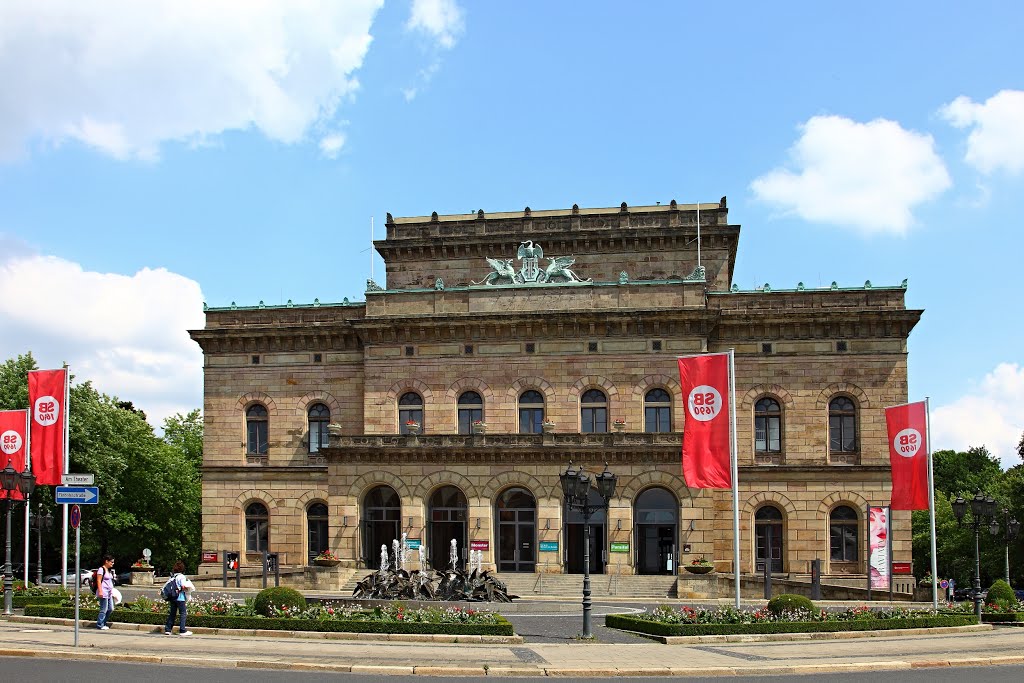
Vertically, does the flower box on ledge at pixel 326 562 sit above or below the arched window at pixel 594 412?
below

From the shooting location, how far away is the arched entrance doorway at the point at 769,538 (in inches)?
2073

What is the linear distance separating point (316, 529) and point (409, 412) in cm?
806

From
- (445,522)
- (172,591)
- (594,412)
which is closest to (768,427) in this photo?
(594,412)

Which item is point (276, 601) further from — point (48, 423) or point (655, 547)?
point (655, 547)

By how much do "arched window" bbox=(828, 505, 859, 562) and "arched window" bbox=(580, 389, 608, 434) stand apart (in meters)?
11.9

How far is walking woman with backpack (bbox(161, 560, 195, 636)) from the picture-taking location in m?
27.2

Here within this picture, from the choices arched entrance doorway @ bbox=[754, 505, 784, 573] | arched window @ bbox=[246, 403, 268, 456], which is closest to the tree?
arched window @ bbox=[246, 403, 268, 456]

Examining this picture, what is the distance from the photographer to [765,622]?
29344mm

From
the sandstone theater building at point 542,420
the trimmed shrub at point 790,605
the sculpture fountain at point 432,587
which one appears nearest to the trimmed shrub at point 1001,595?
the trimmed shrub at point 790,605

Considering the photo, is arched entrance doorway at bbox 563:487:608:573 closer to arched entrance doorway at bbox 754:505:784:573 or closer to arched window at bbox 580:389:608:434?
arched window at bbox 580:389:608:434

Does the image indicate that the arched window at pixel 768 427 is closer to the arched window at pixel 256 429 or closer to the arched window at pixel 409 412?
the arched window at pixel 409 412

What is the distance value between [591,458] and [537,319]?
7.60 metres

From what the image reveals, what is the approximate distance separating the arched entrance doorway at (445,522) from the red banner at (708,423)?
16.5m

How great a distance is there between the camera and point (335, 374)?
187 feet
